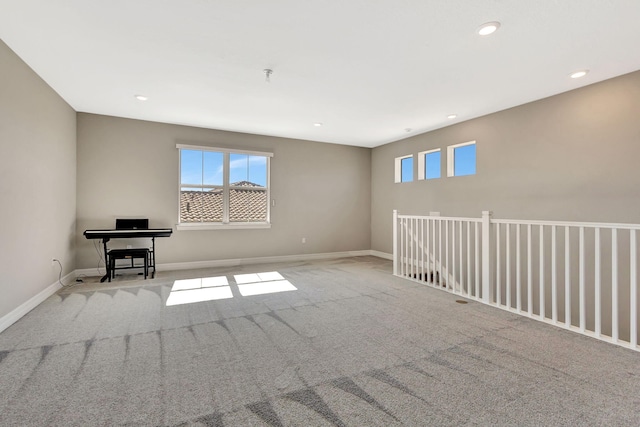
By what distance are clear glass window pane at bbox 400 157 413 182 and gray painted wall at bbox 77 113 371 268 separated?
3.16 ft

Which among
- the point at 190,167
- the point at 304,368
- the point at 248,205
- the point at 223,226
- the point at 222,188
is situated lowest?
the point at 304,368

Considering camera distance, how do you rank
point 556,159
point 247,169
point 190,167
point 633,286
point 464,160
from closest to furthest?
point 633,286 → point 556,159 → point 464,160 → point 190,167 → point 247,169

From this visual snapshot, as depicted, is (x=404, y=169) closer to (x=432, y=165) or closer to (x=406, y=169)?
(x=406, y=169)

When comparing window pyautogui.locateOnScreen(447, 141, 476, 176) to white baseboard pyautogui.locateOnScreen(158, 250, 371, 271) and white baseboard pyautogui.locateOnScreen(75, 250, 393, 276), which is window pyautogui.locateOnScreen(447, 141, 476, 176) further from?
white baseboard pyautogui.locateOnScreen(158, 250, 371, 271)

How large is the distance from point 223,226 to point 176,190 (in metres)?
1.04

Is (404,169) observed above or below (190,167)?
above

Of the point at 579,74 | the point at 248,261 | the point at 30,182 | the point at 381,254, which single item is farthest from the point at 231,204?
the point at 579,74

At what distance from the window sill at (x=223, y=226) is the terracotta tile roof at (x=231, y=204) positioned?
0.10 m

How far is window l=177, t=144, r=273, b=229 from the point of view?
5.37 metres

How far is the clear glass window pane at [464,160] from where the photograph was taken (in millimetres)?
4944

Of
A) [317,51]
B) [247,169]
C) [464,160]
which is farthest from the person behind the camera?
[247,169]

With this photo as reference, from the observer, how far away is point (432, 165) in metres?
5.72

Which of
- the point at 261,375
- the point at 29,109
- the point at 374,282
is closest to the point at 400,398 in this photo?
the point at 261,375

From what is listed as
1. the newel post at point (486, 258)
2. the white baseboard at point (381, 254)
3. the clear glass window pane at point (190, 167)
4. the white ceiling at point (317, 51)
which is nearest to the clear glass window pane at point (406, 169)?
the white baseboard at point (381, 254)
